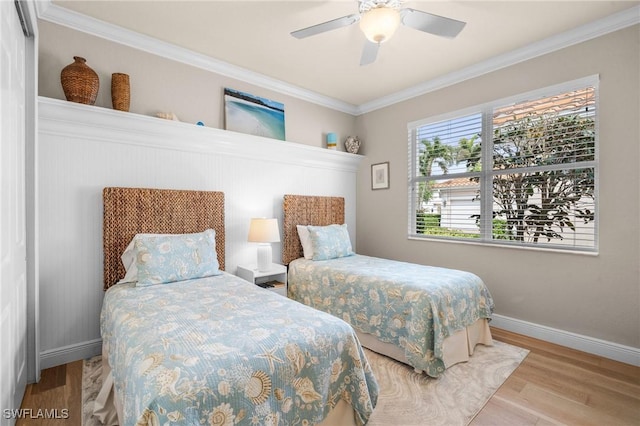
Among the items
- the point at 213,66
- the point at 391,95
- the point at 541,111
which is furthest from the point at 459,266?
the point at 213,66

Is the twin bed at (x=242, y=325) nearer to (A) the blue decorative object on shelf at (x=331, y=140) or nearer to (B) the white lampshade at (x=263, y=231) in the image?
(B) the white lampshade at (x=263, y=231)

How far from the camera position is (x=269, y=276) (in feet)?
10.8

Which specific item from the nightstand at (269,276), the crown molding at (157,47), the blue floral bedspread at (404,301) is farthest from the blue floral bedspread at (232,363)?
the crown molding at (157,47)

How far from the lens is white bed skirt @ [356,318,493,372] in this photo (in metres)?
2.42

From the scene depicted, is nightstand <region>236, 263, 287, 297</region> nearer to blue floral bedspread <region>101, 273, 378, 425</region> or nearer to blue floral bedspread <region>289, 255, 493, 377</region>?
blue floral bedspread <region>289, 255, 493, 377</region>

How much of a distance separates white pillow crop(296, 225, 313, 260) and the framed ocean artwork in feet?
3.58

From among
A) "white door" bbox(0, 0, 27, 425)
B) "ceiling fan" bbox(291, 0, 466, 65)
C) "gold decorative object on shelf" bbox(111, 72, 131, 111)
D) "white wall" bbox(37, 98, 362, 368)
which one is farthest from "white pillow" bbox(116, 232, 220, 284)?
"ceiling fan" bbox(291, 0, 466, 65)

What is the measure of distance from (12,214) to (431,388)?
2.68 m

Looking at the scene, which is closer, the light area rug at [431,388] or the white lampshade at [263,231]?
the light area rug at [431,388]

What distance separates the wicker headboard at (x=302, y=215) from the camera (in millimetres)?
3770

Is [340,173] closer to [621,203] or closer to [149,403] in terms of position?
[621,203]

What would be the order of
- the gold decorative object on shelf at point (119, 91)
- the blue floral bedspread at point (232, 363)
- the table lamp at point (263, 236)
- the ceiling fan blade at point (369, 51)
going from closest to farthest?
1. the blue floral bedspread at point (232, 363)
2. the ceiling fan blade at point (369, 51)
3. the gold decorative object on shelf at point (119, 91)
4. the table lamp at point (263, 236)

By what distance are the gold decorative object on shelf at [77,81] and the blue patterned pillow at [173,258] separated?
114 centimetres

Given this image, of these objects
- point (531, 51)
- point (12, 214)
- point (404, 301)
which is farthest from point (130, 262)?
point (531, 51)
